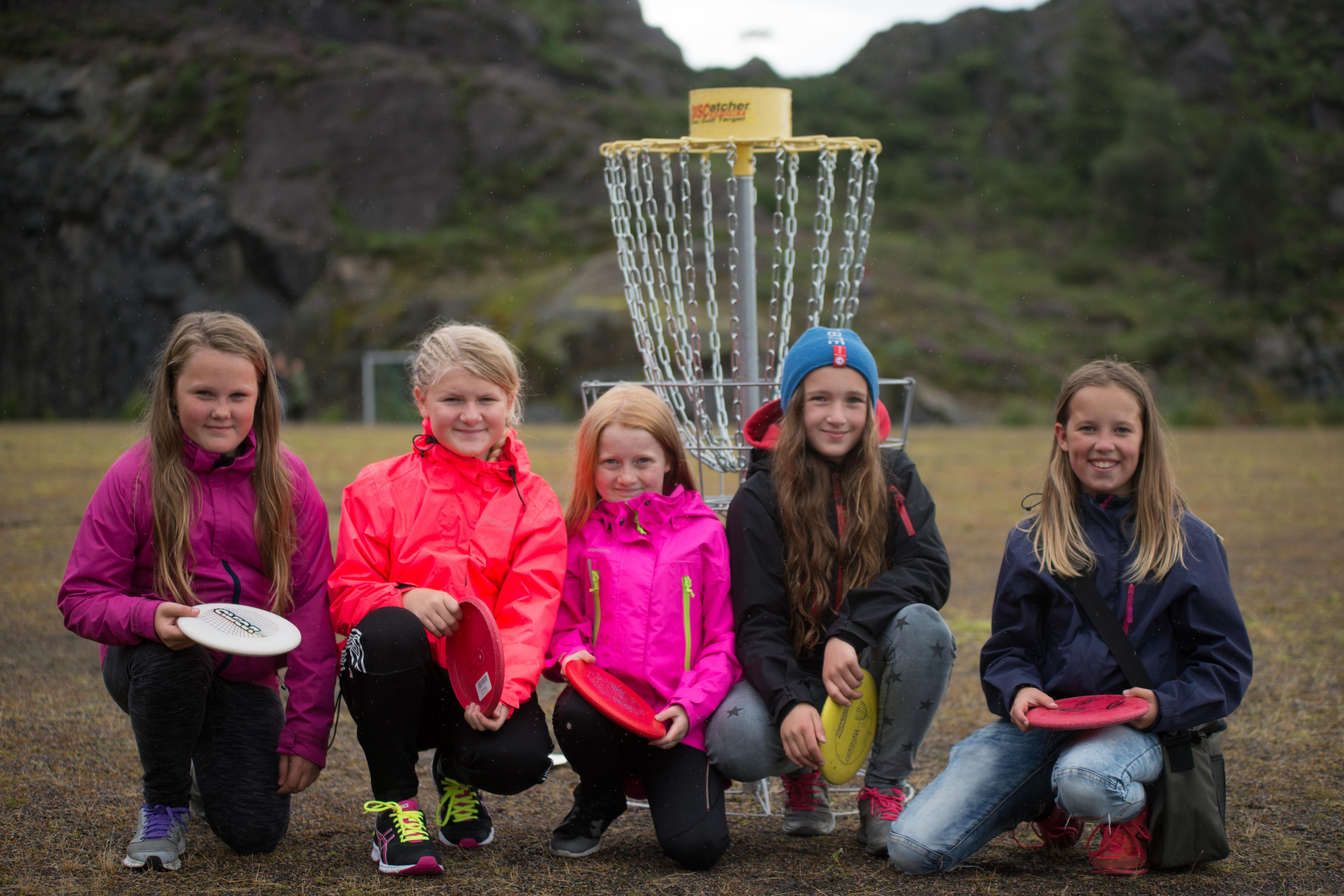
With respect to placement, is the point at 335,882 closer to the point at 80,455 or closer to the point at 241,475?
the point at 241,475

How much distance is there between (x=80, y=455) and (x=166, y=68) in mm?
30021

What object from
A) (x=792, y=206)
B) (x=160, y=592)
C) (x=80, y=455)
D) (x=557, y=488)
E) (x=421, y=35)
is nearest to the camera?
(x=160, y=592)

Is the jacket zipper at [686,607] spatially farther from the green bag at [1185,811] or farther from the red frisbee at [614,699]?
the green bag at [1185,811]

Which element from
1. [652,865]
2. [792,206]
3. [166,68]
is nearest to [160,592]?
[652,865]

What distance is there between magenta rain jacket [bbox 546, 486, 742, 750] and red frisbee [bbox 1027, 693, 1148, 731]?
740mm

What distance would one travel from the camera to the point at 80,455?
49.3ft

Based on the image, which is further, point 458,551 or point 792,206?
point 792,206

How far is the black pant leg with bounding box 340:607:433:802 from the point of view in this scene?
267 centimetres

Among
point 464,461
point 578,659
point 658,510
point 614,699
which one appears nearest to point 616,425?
point 658,510

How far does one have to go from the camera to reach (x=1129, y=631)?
107 inches

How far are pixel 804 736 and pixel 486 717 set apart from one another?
734 millimetres

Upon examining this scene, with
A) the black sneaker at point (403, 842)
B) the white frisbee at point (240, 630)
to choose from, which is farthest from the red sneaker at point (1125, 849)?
the white frisbee at point (240, 630)

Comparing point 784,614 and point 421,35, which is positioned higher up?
point 421,35

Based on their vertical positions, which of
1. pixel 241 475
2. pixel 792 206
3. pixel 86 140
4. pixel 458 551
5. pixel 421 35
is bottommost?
pixel 458 551
